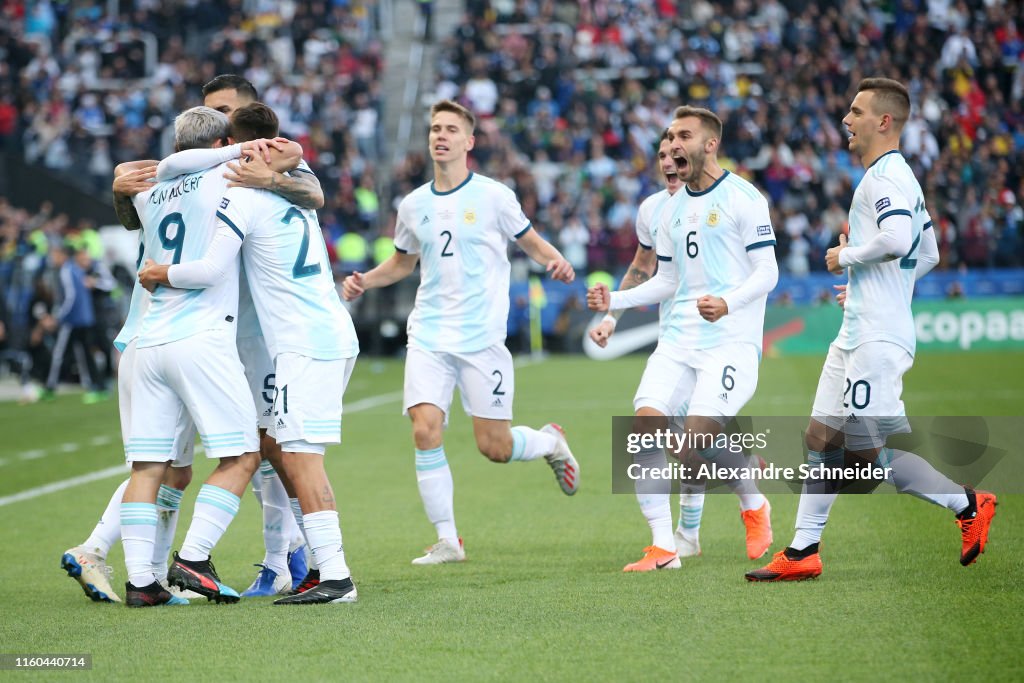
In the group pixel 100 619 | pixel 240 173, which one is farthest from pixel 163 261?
pixel 100 619

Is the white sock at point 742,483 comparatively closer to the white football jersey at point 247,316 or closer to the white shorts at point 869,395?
the white shorts at point 869,395

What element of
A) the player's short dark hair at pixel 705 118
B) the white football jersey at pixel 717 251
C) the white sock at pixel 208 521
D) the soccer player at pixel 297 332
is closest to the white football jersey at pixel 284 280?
the soccer player at pixel 297 332

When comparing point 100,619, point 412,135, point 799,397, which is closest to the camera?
point 100,619

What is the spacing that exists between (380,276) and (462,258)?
48cm

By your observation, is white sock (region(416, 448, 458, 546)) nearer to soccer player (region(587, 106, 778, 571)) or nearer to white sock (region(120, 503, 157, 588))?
soccer player (region(587, 106, 778, 571))

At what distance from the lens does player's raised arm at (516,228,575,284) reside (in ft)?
24.6

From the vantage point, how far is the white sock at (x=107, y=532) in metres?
6.49

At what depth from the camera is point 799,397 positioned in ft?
55.8

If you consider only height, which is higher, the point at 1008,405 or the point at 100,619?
the point at 100,619

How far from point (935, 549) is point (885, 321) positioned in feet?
4.94

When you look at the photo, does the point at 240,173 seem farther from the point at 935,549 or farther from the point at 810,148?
the point at 810,148

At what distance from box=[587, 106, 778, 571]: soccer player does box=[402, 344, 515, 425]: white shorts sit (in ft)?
2.85

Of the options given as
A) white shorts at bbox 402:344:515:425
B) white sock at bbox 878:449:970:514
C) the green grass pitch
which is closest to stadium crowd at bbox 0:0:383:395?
the green grass pitch

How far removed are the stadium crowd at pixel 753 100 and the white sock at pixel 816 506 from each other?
19.9 meters
